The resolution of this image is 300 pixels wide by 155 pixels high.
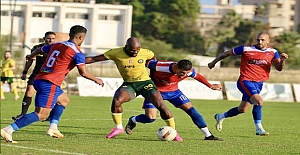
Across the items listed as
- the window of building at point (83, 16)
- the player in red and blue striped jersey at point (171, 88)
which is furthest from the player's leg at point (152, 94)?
the window of building at point (83, 16)

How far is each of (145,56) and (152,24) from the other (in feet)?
292

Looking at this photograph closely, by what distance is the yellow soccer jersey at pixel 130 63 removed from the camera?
43.8 feet

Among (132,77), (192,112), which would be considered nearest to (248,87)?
(192,112)

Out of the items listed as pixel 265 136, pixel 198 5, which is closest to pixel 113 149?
pixel 265 136

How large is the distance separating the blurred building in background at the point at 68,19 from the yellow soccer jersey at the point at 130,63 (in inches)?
3379

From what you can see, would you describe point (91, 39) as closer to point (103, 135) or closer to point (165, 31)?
point (165, 31)

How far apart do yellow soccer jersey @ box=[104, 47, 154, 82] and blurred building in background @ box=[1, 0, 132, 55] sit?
282ft

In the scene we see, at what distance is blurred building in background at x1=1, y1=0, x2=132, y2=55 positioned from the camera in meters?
99.4

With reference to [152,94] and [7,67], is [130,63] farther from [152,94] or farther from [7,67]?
[7,67]

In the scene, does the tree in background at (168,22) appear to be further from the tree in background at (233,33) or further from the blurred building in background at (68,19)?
the tree in background at (233,33)

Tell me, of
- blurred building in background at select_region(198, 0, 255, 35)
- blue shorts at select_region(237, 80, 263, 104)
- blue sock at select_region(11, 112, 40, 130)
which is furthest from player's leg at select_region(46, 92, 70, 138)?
blurred building in background at select_region(198, 0, 255, 35)

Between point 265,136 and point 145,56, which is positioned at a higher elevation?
point 145,56

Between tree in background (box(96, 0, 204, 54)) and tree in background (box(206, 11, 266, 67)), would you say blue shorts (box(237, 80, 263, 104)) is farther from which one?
tree in background (box(96, 0, 204, 54))

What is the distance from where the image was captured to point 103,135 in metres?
14.4
